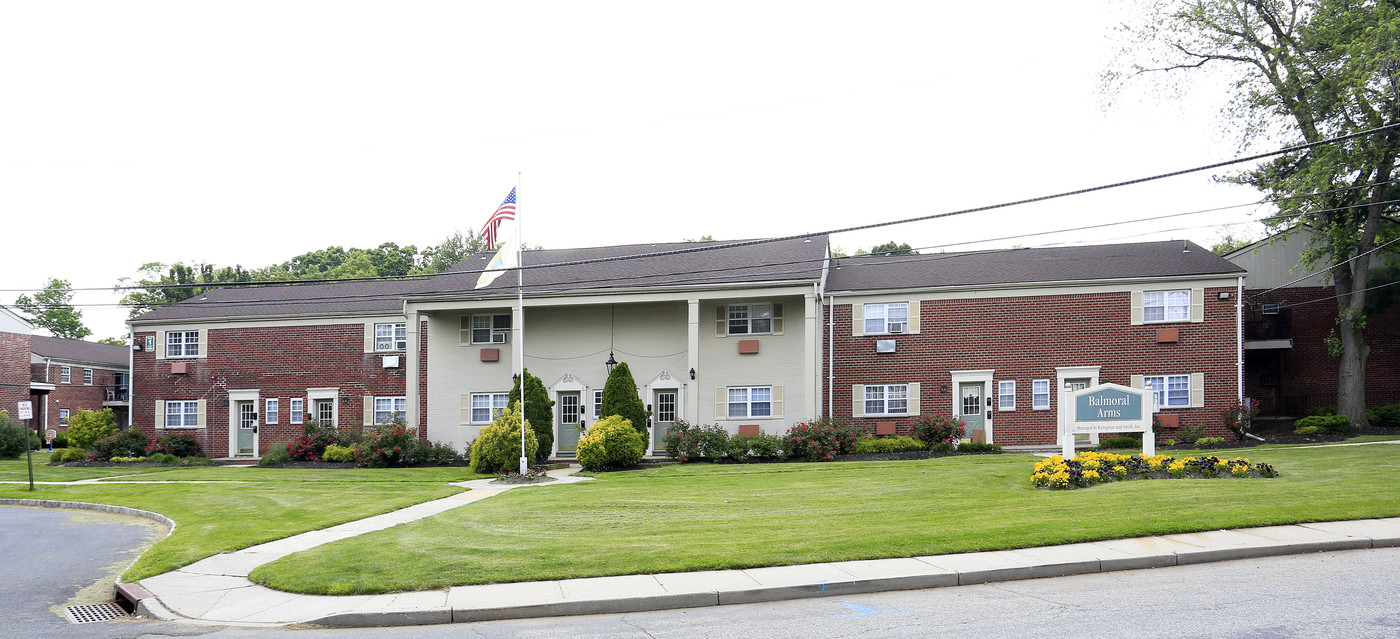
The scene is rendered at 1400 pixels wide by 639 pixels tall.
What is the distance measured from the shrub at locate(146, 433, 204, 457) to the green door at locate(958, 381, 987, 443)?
2729cm

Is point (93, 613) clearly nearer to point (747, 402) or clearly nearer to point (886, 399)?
point (747, 402)

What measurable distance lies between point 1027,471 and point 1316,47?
1664 centimetres

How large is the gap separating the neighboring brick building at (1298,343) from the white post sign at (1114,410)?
50.6ft

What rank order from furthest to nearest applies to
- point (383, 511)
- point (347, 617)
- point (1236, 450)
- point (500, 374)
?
point (500, 374)
point (1236, 450)
point (383, 511)
point (347, 617)

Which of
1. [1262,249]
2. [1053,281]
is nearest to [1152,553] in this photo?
[1053,281]

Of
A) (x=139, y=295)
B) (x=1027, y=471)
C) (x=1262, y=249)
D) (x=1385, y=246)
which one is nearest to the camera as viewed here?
(x=1027, y=471)

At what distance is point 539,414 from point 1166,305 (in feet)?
61.4

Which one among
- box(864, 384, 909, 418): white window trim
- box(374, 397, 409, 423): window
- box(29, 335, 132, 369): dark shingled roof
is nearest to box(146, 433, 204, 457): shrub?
box(374, 397, 409, 423): window

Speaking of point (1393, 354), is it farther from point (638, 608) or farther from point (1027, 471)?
point (638, 608)

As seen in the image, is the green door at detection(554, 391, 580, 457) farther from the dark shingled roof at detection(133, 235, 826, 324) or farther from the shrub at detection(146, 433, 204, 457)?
the shrub at detection(146, 433, 204, 457)

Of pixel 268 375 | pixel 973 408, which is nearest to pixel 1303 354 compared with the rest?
pixel 973 408

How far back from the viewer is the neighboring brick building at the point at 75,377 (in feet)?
148

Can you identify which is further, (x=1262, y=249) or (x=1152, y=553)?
(x=1262, y=249)

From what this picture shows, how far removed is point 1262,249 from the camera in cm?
3203
